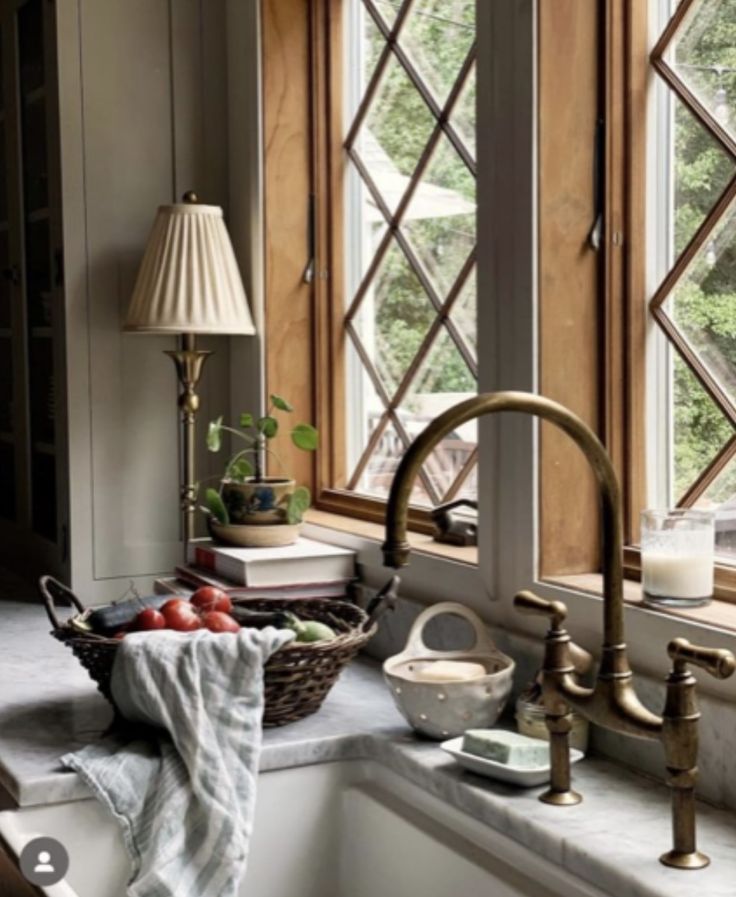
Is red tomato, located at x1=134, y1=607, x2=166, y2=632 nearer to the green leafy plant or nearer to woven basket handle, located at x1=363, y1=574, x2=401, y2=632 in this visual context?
woven basket handle, located at x1=363, y1=574, x2=401, y2=632

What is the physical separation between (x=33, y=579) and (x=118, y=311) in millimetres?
652

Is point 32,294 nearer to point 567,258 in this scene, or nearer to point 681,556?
point 567,258

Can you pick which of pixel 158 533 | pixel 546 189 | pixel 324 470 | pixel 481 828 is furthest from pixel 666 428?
pixel 158 533

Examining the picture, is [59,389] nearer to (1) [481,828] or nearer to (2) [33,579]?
(2) [33,579]

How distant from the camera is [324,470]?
2.64m

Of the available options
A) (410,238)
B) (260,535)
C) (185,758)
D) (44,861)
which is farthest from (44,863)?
Result: (410,238)

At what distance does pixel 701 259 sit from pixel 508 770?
0.67 metres

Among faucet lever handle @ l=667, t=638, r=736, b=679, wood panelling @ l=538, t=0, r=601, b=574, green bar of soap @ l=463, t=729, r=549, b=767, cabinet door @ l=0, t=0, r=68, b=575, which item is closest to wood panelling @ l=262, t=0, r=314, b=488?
cabinet door @ l=0, t=0, r=68, b=575

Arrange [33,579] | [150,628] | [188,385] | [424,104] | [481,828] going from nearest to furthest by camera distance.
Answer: [481,828] < [150,628] < [424,104] < [188,385] < [33,579]

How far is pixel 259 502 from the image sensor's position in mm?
2383

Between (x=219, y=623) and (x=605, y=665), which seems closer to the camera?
(x=605, y=665)

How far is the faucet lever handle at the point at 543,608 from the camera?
1525 millimetres

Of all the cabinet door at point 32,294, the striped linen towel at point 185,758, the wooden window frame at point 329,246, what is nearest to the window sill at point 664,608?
the striped linen towel at point 185,758

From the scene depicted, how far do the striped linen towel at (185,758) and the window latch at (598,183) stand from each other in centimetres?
65
